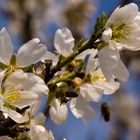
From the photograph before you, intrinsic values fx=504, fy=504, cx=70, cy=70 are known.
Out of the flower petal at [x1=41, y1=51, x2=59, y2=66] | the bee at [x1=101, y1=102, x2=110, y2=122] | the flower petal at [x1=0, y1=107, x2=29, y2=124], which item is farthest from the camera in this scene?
the bee at [x1=101, y1=102, x2=110, y2=122]

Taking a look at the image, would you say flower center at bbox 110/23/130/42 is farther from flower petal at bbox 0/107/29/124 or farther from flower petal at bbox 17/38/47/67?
flower petal at bbox 0/107/29/124

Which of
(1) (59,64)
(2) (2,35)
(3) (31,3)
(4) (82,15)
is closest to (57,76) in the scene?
(1) (59,64)

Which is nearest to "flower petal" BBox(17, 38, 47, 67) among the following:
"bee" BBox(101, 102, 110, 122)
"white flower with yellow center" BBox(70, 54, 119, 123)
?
"white flower with yellow center" BBox(70, 54, 119, 123)

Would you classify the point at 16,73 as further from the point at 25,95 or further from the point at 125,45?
the point at 125,45

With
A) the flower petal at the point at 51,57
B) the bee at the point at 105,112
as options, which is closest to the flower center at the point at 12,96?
the flower petal at the point at 51,57

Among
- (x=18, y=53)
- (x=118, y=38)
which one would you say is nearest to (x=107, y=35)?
(x=118, y=38)

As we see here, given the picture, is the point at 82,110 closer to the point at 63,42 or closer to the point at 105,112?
the point at 63,42
